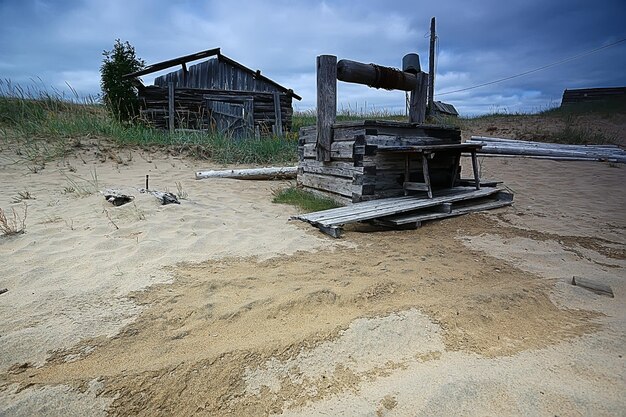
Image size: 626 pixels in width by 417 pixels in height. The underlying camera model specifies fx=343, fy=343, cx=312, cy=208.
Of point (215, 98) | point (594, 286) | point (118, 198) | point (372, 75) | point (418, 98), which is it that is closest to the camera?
point (594, 286)

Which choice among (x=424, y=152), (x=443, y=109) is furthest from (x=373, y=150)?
(x=443, y=109)

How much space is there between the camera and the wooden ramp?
385cm

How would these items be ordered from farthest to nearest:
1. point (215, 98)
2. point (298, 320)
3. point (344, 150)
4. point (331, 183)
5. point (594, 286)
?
point (215, 98) < point (331, 183) < point (344, 150) < point (594, 286) < point (298, 320)

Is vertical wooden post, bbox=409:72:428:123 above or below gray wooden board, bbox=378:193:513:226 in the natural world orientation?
above

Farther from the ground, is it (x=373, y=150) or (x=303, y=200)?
(x=373, y=150)

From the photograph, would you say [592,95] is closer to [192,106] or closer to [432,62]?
[432,62]

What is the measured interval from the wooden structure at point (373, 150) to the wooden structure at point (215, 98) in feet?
25.0

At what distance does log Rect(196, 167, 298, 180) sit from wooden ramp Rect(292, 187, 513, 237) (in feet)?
10.8

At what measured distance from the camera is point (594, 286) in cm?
239

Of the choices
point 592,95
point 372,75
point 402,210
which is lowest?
point 402,210

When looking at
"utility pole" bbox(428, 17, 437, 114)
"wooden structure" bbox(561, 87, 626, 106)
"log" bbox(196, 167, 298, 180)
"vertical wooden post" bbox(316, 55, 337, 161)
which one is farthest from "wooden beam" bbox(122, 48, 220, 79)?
"wooden structure" bbox(561, 87, 626, 106)

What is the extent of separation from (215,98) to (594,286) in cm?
1350

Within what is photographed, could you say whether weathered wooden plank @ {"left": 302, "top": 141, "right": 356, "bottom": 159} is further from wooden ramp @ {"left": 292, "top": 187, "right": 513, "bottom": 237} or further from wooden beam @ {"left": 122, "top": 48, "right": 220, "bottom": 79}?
wooden beam @ {"left": 122, "top": 48, "right": 220, "bottom": 79}

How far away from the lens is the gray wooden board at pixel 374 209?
3850 millimetres
